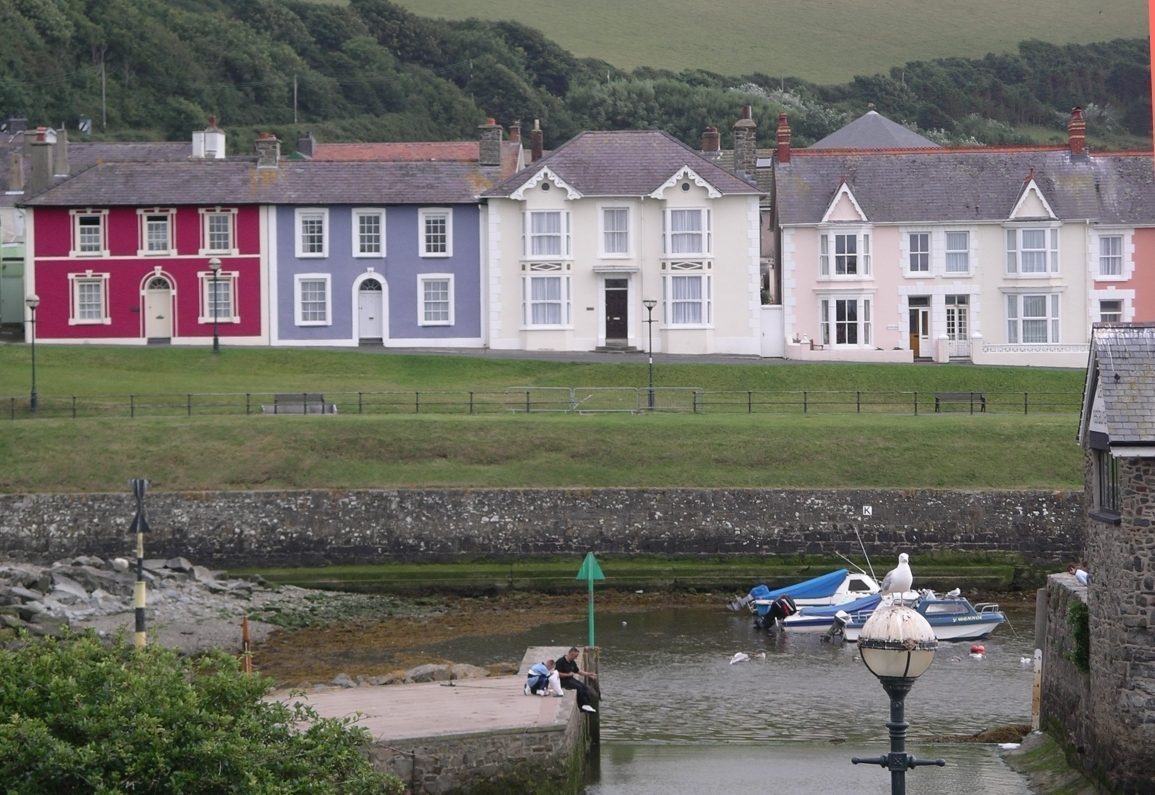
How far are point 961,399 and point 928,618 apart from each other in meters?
18.5

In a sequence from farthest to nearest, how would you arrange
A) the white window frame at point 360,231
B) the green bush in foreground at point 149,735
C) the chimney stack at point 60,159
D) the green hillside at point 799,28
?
the green hillside at point 799,28
the chimney stack at point 60,159
the white window frame at point 360,231
the green bush in foreground at point 149,735

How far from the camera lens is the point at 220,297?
67.7m

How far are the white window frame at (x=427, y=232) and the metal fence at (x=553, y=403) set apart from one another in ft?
38.5

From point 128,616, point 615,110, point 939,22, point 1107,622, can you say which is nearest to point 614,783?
point 1107,622

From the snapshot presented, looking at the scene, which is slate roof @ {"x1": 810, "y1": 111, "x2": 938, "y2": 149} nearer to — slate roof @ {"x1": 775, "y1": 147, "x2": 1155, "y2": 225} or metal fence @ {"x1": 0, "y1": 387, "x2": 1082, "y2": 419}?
slate roof @ {"x1": 775, "y1": 147, "x2": 1155, "y2": 225}

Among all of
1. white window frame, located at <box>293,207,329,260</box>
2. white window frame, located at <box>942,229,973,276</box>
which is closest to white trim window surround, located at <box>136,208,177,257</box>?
white window frame, located at <box>293,207,329,260</box>

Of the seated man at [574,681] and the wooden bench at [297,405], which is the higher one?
the wooden bench at [297,405]

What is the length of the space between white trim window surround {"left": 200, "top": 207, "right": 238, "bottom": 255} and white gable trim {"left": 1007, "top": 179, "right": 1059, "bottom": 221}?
2740 centimetres

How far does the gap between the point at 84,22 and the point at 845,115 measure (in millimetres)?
61226

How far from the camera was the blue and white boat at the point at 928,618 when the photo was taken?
126 feet

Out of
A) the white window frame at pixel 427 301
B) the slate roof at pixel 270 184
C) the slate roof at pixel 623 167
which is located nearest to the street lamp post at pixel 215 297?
the slate roof at pixel 270 184

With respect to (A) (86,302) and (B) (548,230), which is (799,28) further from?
(A) (86,302)

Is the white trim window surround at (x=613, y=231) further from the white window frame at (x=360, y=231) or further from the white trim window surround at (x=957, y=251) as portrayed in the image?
the white trim window surround at (x=957, y=251)

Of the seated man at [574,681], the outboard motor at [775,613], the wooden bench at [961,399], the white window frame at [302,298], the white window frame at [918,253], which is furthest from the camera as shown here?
the white window frame at [918,253]
